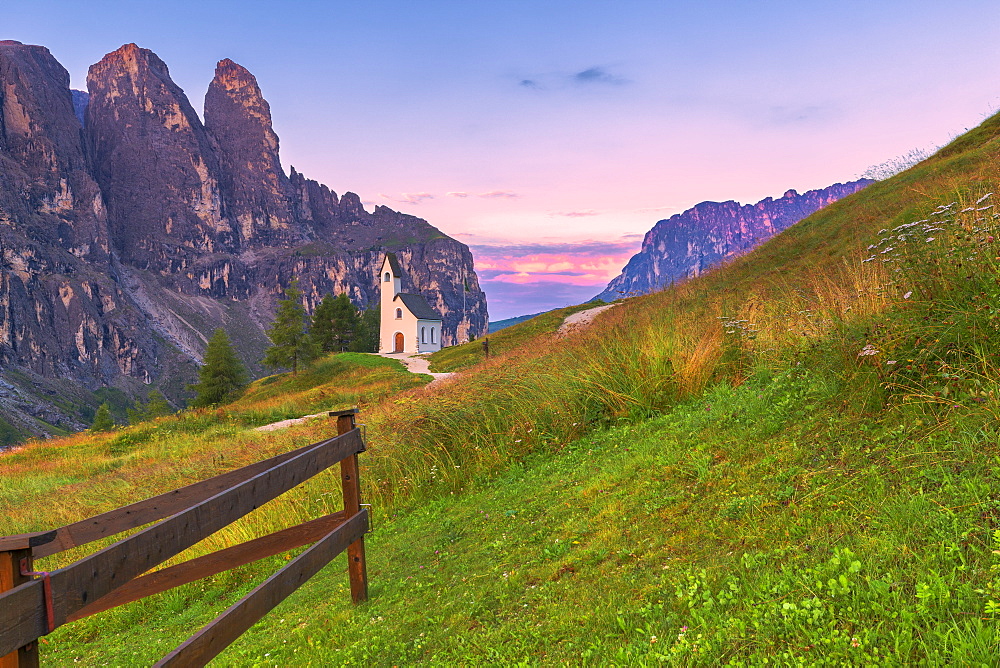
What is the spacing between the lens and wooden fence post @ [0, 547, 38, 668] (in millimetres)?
2146

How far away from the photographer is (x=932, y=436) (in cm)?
374

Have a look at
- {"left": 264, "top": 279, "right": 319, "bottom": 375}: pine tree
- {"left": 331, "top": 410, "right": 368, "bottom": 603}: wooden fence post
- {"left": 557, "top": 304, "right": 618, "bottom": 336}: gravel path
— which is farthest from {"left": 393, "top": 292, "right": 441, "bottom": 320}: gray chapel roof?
{"left": 331, "top": 410, "right": 368, "bottom": 603}: wooden fence post

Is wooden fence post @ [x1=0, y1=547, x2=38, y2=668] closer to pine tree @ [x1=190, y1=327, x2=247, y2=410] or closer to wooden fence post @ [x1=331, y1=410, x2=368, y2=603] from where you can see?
wooden fence post @ [x1=331, y1=410, x2=368, y2=603]

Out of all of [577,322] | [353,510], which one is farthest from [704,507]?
[577,322]

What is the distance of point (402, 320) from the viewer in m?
68.2

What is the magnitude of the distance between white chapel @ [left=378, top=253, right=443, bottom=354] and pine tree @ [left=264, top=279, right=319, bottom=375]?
16.9 metres

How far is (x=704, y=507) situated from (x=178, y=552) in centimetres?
361

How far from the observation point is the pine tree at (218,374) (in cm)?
5372

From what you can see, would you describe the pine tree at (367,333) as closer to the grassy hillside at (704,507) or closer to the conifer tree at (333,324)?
the conifer tree at (333,324)

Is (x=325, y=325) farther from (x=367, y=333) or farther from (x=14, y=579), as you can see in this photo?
(x=14, y=579)

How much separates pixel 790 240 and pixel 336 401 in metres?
22.6

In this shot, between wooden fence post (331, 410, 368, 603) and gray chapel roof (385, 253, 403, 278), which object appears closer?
wooden fence post (331, 410, 368, 603)

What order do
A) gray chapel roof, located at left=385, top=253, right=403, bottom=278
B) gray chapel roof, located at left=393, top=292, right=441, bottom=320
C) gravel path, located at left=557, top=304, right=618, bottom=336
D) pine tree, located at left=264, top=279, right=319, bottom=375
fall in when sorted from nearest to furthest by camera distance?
gravel path, located at left=557, top=304, right=618, bottom=336
pine tree, located at left=264, top=279, right=319, bottom=375
gray chapel roof, located at left=393, top=292, right=441, bottom=320
gray chapel roof, located at left=385, top=253, right=403, bottom=278

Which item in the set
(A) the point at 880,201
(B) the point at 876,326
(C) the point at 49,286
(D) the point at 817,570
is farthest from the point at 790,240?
(C) the point at 49,286
